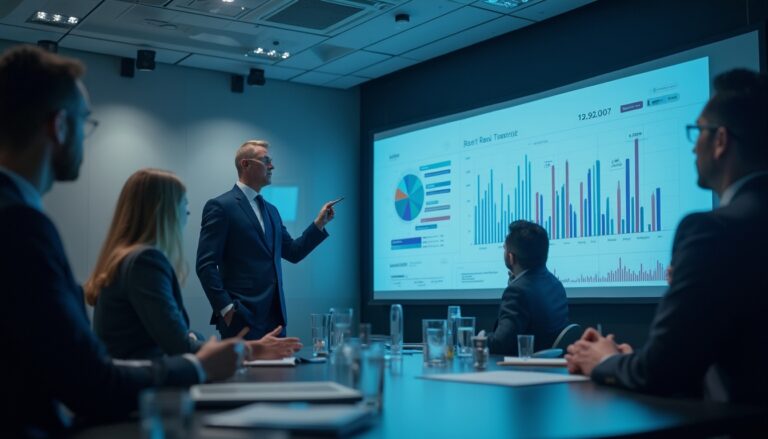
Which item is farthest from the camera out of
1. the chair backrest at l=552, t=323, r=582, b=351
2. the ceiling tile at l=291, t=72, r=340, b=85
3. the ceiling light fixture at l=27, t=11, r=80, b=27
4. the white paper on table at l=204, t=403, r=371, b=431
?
the ceiling tile at l=291, t=72, r=340, b=85

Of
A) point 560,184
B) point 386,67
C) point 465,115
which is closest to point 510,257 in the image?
point 560,184

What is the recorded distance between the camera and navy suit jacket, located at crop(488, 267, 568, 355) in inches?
134

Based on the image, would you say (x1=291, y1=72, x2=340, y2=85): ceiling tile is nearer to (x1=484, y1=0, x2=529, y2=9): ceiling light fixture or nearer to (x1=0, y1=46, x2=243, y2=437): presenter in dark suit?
(x1=484, y1=0, x2=529, y2=9): ceiling light fixture

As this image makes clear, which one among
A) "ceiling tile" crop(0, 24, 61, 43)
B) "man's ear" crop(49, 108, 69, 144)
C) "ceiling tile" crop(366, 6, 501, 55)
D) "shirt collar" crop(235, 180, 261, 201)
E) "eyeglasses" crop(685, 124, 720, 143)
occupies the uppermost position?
"ceiling tile" crop(366, 6, 501, 55)

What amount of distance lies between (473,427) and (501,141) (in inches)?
179

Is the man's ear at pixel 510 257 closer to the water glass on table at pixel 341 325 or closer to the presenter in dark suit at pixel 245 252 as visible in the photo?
the water glass on table at pixel 341 325

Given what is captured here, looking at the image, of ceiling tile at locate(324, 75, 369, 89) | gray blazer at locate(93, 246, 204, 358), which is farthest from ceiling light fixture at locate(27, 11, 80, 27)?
gray blazer at locate(93, 246, 204, 358)

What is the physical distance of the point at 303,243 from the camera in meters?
4.90

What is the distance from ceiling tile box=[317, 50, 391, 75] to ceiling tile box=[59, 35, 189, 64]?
45.8 inches

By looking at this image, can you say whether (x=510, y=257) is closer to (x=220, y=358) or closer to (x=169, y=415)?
(x=220, y=358)

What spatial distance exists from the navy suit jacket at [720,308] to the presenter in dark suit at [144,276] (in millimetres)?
1276

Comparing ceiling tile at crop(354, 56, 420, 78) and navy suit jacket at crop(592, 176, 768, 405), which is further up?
ceiling tile at crop(354, 56, 420, 78)

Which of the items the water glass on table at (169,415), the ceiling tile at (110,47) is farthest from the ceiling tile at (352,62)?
the water glass on table at (169,415)

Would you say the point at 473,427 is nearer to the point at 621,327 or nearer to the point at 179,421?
the point at 179,421
